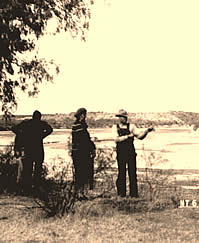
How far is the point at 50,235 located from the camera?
25.6 ft

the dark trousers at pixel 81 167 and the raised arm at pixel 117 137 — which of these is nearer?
the raised arm at pixel 117 137

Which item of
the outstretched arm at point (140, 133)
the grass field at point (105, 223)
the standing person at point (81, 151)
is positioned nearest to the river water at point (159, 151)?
the standing person at point (81, 151)

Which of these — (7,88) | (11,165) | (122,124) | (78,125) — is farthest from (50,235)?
(7,88)

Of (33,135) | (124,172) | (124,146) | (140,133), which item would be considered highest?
(33,135)

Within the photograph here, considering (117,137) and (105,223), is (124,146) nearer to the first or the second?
(117,137)

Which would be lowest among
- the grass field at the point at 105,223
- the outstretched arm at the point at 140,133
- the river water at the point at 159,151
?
the grass field at the point at 105,223

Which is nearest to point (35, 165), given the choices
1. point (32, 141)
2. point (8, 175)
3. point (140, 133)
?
point (32, 141)

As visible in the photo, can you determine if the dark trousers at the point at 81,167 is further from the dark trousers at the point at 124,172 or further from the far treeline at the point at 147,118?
the far treeline at the point at 147,118

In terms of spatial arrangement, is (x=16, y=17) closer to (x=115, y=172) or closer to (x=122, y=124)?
(x=122, y=124)

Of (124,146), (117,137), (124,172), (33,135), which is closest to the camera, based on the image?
(117,137)

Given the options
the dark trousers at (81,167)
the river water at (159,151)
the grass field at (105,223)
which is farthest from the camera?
the river water at (159,151)

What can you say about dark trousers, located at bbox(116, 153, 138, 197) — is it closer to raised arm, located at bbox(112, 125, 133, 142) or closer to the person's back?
raised arm, located at bbox(112, 125, 133, 142)

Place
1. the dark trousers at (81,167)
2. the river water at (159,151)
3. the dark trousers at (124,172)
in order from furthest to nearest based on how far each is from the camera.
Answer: the river water at (159,151) → the dark trousers at (81,167) → the dark trousers at (124,172)

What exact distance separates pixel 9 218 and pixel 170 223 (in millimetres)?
2821
